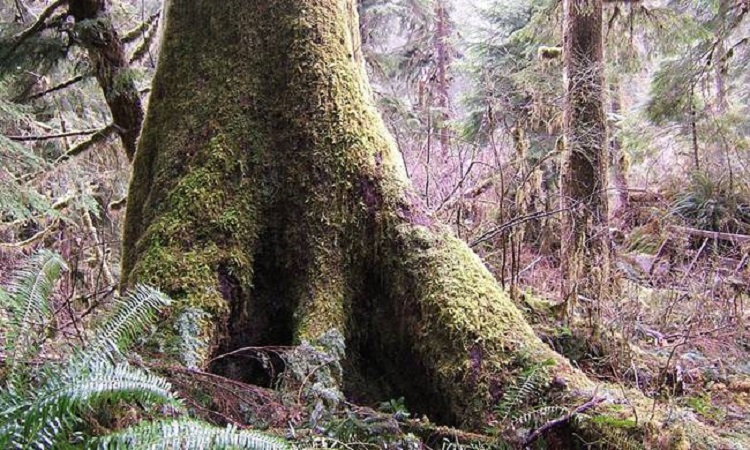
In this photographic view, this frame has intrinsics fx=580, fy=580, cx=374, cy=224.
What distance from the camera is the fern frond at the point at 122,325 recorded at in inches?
85.3

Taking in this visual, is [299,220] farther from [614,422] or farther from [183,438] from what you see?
[614,422]

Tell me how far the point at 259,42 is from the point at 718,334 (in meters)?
4.12

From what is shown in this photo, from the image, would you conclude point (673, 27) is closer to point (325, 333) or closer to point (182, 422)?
point (325, 333)

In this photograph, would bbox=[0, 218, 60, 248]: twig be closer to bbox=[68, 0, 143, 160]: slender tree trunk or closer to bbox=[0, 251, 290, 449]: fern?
bbox=[68, 0, 143, 160]: slender tree trunk

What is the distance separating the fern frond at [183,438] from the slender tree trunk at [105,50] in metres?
4.53

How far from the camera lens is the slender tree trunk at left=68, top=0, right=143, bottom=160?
5379 millimetres

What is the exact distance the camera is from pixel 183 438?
1.75 meters

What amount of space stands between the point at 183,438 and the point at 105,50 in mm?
4910

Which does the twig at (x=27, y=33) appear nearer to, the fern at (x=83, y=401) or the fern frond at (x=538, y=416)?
the fern at (x=83, y=401)

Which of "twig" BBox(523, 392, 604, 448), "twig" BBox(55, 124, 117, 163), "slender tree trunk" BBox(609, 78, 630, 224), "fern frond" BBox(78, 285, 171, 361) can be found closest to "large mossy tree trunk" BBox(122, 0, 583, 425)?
"twig" BBox(523, 392, 604, 448)

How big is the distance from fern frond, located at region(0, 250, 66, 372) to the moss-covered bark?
56 cm

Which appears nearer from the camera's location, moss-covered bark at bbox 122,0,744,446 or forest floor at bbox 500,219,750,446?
moss-covered bark at bbox 122,0,744,446

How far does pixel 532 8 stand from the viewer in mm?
12906

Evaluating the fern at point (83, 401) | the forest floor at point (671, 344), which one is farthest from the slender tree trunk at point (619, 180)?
the fern at point (83, 401)
